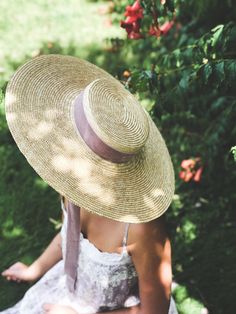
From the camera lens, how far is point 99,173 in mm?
1994

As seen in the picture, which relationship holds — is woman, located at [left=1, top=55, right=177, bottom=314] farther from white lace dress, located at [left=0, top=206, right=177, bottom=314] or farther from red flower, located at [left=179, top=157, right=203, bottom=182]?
red flower, located at [left=179, top=157, right=203, bottom=182]

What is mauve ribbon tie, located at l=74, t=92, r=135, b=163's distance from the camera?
6.36ft

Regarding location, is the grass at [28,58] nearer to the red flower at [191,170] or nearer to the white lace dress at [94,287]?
the red flower at [191,170]

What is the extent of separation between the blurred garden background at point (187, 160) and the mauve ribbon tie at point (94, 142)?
567mm

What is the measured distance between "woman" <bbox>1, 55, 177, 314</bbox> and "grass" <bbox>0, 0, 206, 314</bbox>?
0.37 metres

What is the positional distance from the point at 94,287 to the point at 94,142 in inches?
35.9

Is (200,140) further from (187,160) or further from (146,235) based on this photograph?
(146,235)

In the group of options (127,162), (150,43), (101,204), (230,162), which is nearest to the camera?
(101,204)

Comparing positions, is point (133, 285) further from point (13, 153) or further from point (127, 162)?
point (13, 153)

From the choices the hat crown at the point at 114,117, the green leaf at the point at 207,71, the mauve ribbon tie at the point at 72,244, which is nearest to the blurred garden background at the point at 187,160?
the green leaf at the point at 207,71

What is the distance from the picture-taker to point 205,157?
3.85 meters

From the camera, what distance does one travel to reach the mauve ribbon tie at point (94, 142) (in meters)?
1.94

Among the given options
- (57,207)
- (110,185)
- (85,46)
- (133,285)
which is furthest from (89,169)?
(85,46)

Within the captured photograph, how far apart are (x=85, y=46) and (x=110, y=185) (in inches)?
148
